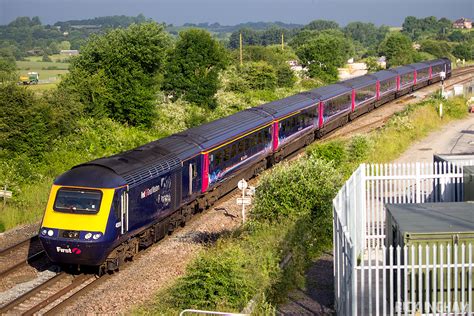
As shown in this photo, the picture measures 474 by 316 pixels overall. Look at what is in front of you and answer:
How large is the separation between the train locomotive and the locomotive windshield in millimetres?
24

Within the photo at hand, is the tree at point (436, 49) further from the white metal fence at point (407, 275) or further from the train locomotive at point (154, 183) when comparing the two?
the white metal fence at point (407, 275)

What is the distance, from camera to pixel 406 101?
5353 centimetres

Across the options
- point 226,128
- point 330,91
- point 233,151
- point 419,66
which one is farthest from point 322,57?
point 233,151

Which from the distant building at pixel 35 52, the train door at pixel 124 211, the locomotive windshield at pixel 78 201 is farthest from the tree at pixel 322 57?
the distant building at pixel 35 52

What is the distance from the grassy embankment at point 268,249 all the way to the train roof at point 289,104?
6.37m

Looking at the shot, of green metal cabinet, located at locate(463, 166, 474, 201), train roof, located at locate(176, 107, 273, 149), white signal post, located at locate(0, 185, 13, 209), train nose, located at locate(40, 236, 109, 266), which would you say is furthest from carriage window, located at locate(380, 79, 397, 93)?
train nose, located at locate(40, 236, 109, 266)

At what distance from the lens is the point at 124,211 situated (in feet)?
58.7

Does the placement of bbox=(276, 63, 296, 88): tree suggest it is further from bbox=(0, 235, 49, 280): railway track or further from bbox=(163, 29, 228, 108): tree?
bbox=(0, 235, 49, 280): railway track

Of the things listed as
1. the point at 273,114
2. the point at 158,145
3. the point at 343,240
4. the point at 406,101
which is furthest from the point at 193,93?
the point at 343,240

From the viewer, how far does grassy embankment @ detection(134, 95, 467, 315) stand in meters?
13.9

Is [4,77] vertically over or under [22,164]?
over

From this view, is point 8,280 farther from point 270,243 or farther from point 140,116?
point 140,116

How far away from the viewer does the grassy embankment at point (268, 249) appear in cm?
1391

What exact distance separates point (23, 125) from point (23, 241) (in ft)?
34.3
